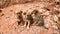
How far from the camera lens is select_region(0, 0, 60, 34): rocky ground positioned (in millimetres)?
2547

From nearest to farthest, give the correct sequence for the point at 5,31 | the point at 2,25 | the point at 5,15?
1. the point at 5,31
2. the point at 2,25
3. the point at 5,15

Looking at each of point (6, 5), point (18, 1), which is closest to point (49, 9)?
point (18, 1)

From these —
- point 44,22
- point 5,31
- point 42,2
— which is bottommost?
point 5,31

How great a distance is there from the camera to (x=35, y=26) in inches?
103

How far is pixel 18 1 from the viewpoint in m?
3.60

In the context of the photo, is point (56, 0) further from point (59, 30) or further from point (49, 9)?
point (59, 30)

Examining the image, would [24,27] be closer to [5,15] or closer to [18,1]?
[5,15]

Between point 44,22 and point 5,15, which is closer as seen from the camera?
point 44,22

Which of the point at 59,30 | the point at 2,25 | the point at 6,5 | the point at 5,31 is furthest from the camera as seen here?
the point at 6,5

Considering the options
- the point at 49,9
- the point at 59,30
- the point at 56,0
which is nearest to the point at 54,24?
the point at 59,30

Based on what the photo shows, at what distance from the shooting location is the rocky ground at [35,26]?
8.36 ft

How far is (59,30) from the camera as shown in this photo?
2.50 meters

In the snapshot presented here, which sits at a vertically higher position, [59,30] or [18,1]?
[18,1]

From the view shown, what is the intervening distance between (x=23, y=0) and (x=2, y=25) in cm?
97
